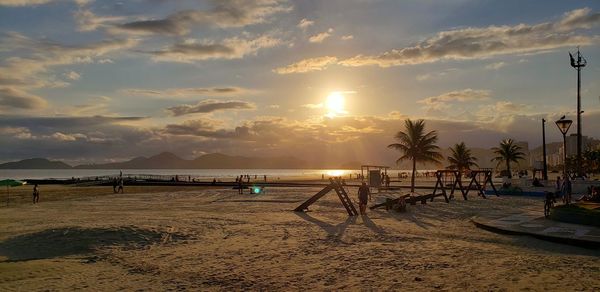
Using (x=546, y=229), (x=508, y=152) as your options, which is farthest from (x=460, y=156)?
(x=546, y=229)

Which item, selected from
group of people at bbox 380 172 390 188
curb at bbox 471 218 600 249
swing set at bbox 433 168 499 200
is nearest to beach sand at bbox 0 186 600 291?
curb at bbox 471 218 600 249

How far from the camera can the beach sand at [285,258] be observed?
386 inches

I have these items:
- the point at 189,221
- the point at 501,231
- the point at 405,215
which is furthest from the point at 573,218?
the point at 189,221

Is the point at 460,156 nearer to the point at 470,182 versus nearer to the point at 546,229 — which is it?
the point at 470,182

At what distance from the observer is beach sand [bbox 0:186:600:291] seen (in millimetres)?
9801

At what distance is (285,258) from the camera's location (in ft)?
40.9

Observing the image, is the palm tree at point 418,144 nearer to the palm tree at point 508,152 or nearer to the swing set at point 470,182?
the swing set at point 470,182

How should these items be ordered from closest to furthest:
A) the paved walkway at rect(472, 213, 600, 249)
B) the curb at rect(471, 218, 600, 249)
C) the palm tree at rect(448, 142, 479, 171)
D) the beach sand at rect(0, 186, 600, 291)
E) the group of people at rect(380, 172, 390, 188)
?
1. the beach sand at rect(0, 186, 600, 291)
2. the curb at rect(471, 218, 600, 249)
3. the paved walkway at rect(472, 213, 600, 249)
4. the group of people at rect(380, 172, 390, 188)
5. the palm tree at rect(448, 142, 479, 171)

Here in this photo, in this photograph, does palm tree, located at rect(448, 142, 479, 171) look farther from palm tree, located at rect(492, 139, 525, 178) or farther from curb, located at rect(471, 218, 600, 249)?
curb, located at rect(471, 218, 600, 249)

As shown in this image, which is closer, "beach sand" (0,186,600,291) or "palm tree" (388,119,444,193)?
"beach sand" (0,186,600,291)

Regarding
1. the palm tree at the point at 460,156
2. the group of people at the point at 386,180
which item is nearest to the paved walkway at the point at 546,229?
the group of people at the point at 386,180

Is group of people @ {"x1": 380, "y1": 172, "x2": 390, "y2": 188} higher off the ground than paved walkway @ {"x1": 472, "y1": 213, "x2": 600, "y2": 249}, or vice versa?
group of people @ {"x1": 380, "y1": 172, "x2": 390, "y2": 188}

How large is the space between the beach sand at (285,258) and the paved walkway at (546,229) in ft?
1.49

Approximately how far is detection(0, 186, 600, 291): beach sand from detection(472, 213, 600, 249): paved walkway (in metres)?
0.45
